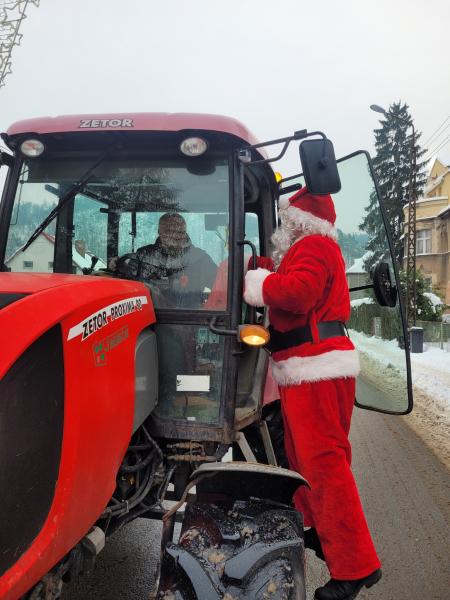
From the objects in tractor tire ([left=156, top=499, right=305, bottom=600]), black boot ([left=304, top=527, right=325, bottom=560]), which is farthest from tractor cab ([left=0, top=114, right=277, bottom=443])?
black boot ([left=304, top=527, right=325, bottom=560])

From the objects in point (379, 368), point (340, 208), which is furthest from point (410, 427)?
point (340, 208)

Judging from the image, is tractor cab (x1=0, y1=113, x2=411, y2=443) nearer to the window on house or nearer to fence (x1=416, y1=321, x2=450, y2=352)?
fence (x1=416, y1=321, x2=450, y2=352)

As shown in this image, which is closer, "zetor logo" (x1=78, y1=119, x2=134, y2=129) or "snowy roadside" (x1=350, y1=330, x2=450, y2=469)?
"zetor logo" (x1=78, y1=119, x2=134, y2=129)

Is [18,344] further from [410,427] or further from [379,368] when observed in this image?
[410,427]

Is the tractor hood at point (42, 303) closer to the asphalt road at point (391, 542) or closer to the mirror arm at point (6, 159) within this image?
the mirror arm at point (6, 159)

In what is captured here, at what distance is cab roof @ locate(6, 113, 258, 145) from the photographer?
2383 mm

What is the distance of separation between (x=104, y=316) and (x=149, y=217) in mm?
933

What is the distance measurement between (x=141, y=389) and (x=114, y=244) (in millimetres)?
846

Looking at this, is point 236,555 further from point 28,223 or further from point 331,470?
point 28,223

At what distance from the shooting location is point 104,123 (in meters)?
2.40

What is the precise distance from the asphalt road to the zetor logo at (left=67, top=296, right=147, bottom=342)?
1657 millimetres

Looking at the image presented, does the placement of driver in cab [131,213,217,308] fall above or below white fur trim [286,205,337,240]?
below

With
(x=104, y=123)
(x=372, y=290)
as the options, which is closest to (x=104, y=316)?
(x=104, y=123)

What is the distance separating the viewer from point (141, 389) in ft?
7.07
